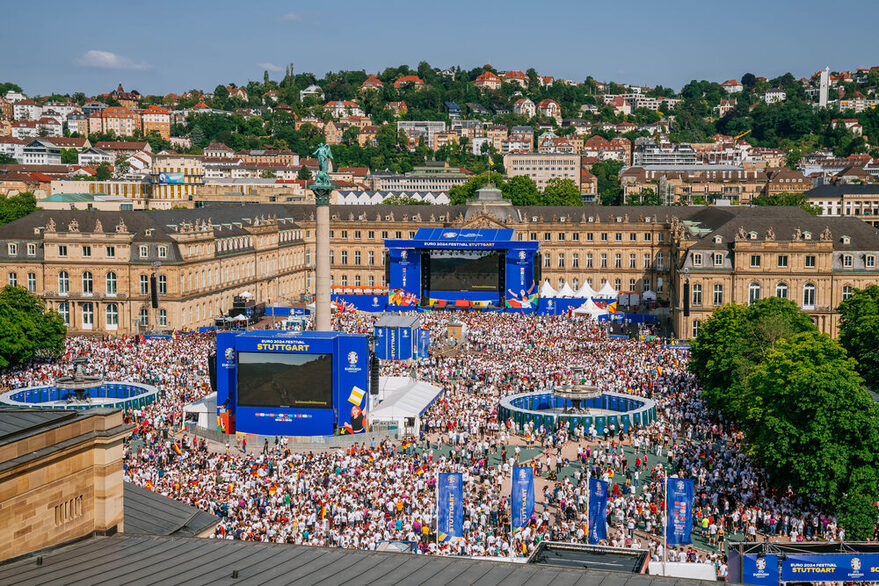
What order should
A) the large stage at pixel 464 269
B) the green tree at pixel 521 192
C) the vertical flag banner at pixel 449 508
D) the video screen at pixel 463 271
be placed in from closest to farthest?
the vertical flag banner at pixel 449 508 < the large stage at pixel 464 269 < the video screen at pixel 463 271 < the green tree at pixel 521 192

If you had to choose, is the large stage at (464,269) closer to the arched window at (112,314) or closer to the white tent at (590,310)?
the white tent at (590,310)

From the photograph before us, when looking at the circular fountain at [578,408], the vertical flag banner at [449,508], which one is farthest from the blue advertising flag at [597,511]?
the circular fountain at [578,408]

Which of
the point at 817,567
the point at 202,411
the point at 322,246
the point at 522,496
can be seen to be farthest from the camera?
the point at 322,246

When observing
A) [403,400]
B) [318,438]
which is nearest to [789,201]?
[403,400]

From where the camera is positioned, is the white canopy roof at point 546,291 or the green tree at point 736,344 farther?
the white canopy roof at point 546,291

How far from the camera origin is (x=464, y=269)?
10044 cm

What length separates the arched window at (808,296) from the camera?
81.3m

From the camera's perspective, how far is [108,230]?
86.2 metres

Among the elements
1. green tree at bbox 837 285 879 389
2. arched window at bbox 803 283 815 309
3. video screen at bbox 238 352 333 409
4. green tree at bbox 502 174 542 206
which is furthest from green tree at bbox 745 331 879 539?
green tree at bbox 502 174 542 206

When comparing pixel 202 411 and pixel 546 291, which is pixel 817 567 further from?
pixel 546 291

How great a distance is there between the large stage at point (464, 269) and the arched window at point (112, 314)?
25.7 meters

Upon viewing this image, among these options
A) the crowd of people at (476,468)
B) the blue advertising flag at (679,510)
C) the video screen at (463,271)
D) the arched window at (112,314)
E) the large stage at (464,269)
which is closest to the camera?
the blue advertising flag at (679,510)

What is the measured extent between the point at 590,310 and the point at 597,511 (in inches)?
2085

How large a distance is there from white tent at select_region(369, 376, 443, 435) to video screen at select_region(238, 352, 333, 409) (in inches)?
123
